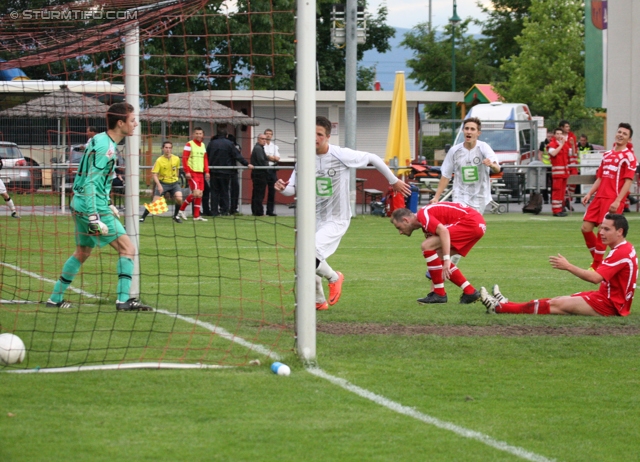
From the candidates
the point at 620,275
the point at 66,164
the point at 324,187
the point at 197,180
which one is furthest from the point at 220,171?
the point at 620,275

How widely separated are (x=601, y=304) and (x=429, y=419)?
4.37 m

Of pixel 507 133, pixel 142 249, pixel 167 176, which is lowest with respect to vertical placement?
pixel 142 249

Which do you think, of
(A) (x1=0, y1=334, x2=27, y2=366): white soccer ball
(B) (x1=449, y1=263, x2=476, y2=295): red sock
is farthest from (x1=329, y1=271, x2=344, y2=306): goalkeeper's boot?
(A) (x1=0, y1=334, x2=27, y2=366): white soccer ball

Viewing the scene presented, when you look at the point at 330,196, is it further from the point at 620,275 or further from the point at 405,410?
the point at 405,410

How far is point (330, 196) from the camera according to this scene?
380 inches

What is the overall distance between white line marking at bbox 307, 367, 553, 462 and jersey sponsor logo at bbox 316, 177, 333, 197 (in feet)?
10.6

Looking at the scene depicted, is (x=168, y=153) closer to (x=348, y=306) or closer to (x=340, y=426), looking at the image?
(x=348, y=306)

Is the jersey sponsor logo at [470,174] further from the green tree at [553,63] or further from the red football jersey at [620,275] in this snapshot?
the green tree at [553,63]

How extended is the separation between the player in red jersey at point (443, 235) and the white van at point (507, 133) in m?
20.6

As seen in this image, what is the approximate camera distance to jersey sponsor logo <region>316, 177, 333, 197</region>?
31.2ft

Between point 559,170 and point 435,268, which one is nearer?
point 435,268

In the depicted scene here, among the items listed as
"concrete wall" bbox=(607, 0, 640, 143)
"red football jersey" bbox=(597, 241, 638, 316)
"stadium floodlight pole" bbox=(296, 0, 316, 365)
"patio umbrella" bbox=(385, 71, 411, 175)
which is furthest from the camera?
"concrete wall" bbox=(607, 0, 640, 143)

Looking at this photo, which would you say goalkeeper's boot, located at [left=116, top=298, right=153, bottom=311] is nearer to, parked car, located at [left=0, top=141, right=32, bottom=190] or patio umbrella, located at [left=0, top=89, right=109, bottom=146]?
patio umbrella, located at [left=0, top=89, right=109, bottom=146]

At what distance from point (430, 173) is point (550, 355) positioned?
2095cm
